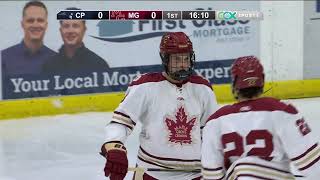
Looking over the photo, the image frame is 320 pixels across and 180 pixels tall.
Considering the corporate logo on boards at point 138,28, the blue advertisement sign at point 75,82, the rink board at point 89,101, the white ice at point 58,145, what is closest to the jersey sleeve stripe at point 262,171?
the white ice at point 58,145

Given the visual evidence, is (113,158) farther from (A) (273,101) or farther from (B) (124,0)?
(B) (124,0)

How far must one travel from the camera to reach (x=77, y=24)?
6.53 meters

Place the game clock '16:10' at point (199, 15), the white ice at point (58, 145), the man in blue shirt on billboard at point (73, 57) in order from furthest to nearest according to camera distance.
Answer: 1. the man in blue shirt on billboard at point (73, 57)
2. the white ice at point (58, 145)
3. the game clock '16:10' at point (199, 15)

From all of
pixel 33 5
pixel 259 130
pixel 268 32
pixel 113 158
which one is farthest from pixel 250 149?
pixel 268 32

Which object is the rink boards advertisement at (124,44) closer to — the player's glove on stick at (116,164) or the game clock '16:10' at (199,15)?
the game clock '16:10' at (199,15)

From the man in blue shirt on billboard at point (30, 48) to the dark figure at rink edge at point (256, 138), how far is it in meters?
4.67

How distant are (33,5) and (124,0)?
34.3 inches

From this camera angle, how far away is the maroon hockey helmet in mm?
1823

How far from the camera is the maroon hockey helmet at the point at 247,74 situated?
1823 millimetres

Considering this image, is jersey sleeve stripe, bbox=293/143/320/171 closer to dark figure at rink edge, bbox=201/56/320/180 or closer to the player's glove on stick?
dark figure at rink edge, bbox=201/56/320/180

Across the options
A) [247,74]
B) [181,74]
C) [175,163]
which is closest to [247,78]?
[247,74]

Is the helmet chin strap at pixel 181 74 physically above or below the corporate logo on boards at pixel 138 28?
above

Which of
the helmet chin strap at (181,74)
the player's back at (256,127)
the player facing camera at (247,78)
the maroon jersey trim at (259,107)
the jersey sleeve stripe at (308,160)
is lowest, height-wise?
the jersey sleeve stripe at (308,160)
